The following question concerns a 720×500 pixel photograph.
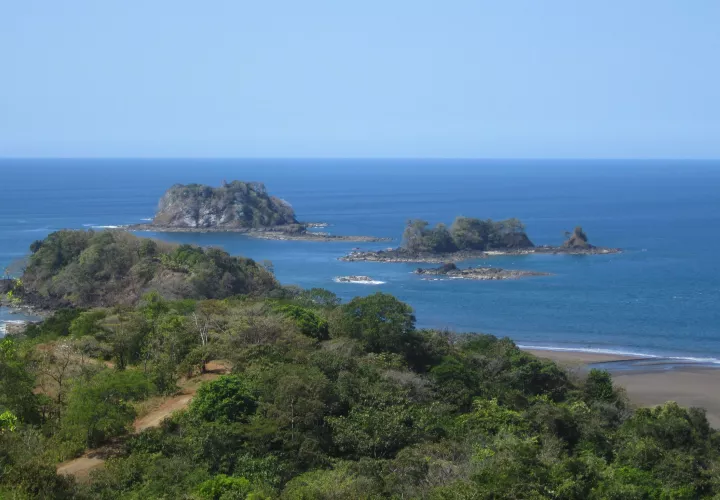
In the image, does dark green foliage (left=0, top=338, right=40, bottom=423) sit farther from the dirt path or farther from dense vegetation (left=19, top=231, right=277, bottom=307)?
→ dense vegetation (left=19, top=231, right=277, bottom=307)

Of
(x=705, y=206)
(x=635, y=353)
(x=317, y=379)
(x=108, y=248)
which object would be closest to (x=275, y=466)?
(x=317, y=379)

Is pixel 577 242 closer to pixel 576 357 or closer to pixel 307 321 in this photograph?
pixel 576 357

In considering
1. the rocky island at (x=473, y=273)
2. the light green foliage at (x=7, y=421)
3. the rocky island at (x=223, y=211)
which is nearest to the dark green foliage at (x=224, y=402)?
the light green foliage at (x=7, y=421)

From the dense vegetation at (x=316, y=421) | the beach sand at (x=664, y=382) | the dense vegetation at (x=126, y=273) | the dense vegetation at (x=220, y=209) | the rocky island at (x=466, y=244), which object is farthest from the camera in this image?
the dense vegetation at (x=220, y=209)

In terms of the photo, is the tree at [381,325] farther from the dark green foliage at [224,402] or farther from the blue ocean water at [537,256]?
the blue ocean water at [537,256]

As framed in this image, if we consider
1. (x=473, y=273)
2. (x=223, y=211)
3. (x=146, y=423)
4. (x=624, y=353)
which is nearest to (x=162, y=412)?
(x=146, y=423)

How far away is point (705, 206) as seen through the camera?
13350cm

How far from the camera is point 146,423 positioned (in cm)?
2173

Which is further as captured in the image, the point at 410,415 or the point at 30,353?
the point at 30,353

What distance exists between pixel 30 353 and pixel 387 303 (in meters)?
13.4

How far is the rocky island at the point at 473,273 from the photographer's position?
7069cm

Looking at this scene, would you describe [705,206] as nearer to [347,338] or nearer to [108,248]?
[108,248]

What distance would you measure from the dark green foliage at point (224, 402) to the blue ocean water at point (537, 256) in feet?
98.3

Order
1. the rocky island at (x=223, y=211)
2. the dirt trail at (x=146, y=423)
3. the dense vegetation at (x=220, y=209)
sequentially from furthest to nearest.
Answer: the dense vegetation at (x=220, y=209) → the rocky island at (x=223, y=211) → the dirt trail at (x=146, y=423)
